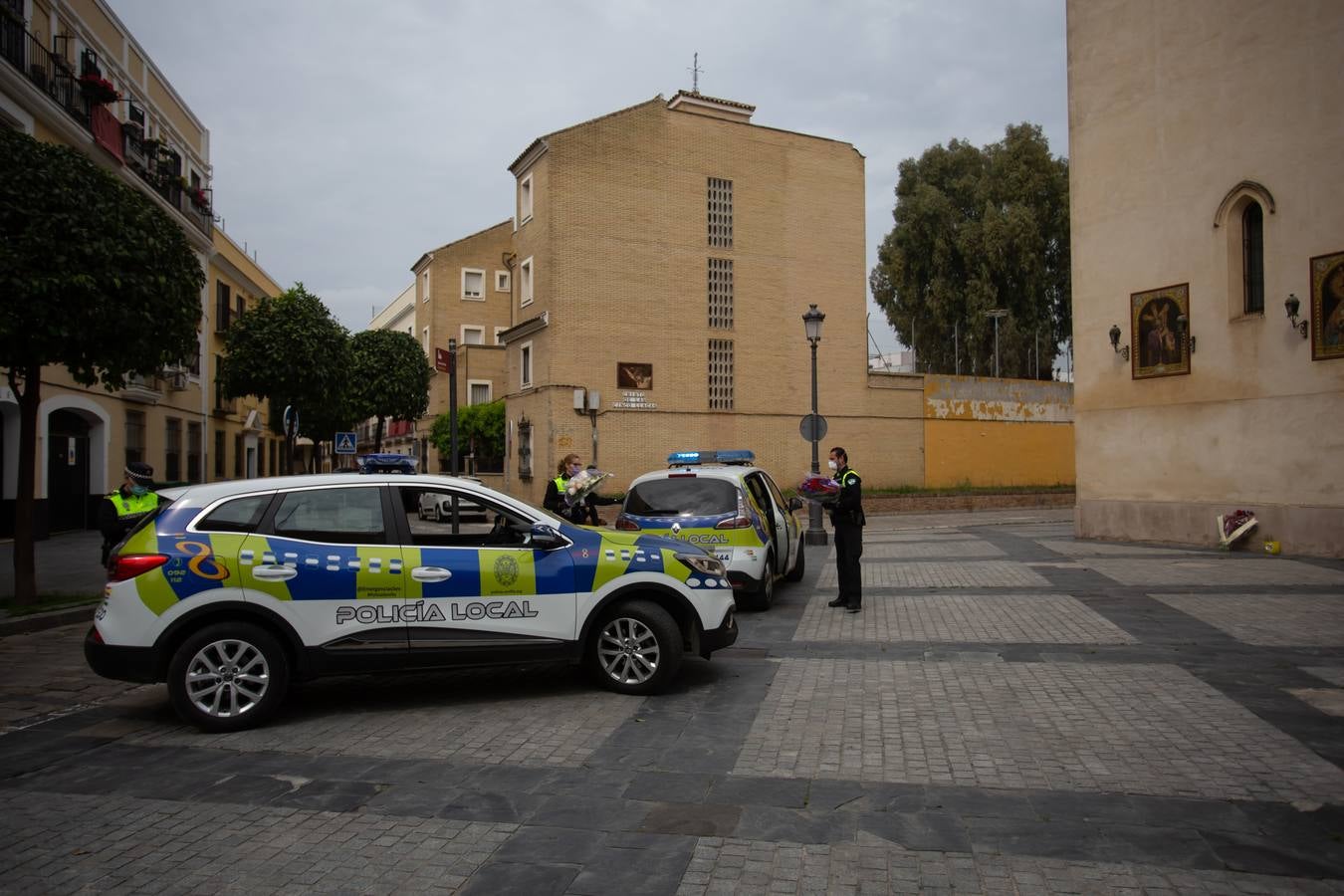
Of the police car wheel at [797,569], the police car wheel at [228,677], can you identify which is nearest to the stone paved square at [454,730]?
the police car wheel at [228,677]

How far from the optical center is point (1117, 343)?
1917 centimetres

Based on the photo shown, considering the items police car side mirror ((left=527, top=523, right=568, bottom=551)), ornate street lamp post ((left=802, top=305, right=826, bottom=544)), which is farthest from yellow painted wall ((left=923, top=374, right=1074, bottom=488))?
police car side mirror ((left=527, top=523, right=568, bottom=551))

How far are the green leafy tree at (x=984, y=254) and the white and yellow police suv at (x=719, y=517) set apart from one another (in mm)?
35613

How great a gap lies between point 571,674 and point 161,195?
2573 centimetres

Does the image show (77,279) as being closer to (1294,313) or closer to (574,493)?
(574,493)

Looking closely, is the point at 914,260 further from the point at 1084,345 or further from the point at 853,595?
the point at 853,595

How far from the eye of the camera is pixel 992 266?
43.8 metres

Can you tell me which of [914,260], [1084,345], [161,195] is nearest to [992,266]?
[914,260]

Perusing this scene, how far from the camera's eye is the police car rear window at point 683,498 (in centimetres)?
1070

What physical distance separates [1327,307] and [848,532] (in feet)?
33.2

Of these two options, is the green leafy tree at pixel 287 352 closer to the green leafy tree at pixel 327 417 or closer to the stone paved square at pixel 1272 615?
the green leafy tree at pixel 327 417

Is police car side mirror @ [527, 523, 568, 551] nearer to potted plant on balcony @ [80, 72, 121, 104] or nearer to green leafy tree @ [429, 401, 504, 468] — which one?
potted plant on balcony @ [80, 72, 121, 104]

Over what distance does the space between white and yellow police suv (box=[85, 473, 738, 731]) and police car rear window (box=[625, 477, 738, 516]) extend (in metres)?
3.14

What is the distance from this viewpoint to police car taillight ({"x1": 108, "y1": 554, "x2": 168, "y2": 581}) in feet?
20.7
